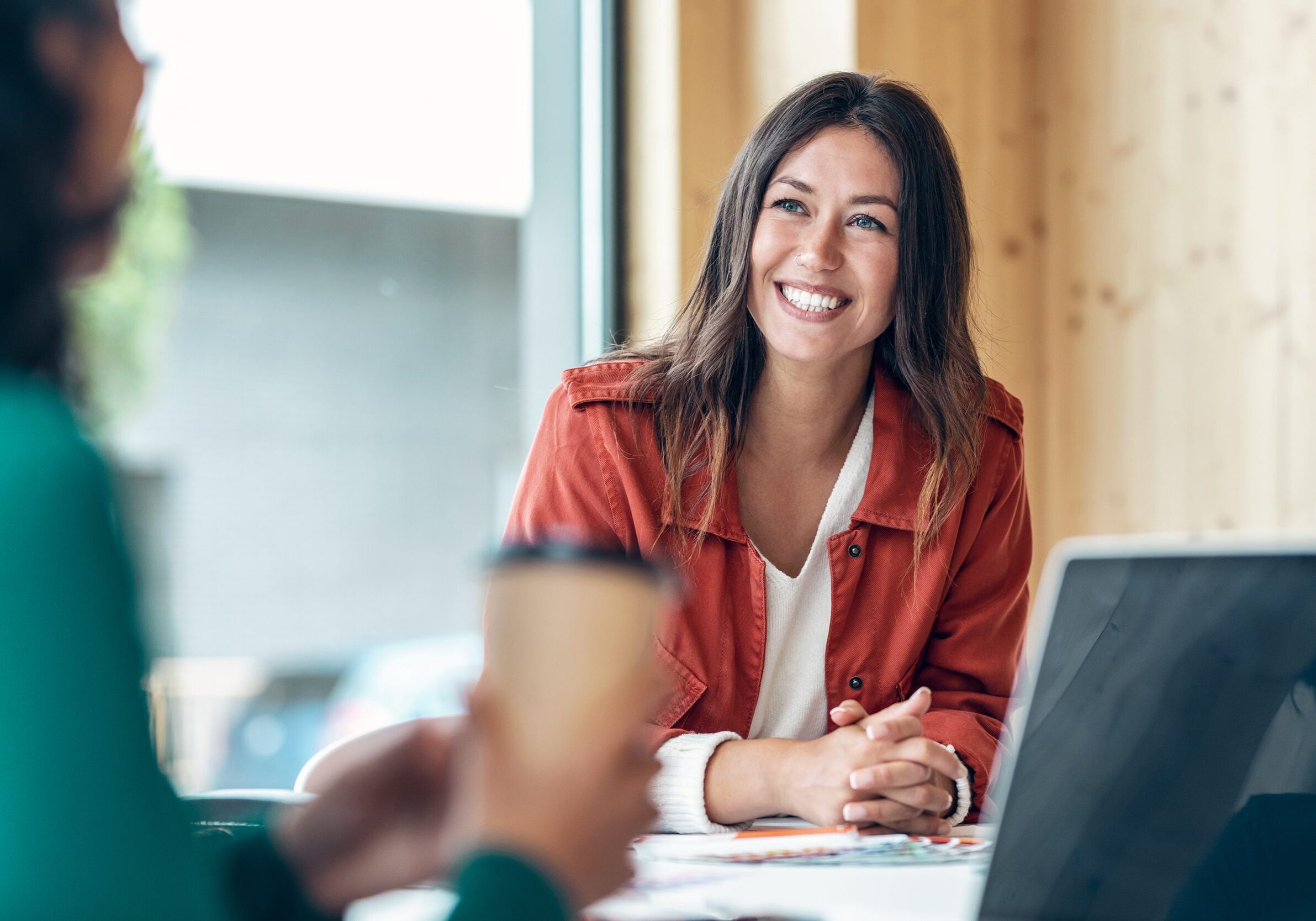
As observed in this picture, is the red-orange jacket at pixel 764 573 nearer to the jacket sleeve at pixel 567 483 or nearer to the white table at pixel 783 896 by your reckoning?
the jacket sleeve at pixel 567 483

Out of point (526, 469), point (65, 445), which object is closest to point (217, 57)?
point (526, 469)

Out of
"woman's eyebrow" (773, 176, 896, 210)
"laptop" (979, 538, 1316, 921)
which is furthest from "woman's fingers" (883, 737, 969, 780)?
"woman's eyebrow" (773, 176, 896, 210)

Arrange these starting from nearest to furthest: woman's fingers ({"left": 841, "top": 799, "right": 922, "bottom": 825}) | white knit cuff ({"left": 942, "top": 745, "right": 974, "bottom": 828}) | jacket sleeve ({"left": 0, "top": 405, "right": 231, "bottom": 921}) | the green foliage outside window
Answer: jacket sleeve ({"left": 0, "top": 405, "right": 231, "bottom": 921}) → woman's fingers ({"left": 841, "top": 799, "right": 922, "bottom": 825}) → white knit cuff ({"left": 942, "top": 745, "right": 974, "bottom": 828}) → the green foliage outside window

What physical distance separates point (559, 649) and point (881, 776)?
706 mm

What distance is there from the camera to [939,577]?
1.50m

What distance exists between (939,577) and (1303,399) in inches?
52.0

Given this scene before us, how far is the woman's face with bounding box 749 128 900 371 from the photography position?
157 centimetres

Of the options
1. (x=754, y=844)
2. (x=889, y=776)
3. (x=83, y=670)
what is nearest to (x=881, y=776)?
(x=889, y=776)

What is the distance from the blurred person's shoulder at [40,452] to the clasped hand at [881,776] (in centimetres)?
80

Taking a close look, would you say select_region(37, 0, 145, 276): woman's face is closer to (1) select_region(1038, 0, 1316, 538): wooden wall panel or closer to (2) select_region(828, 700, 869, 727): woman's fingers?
(2) select_region(828, 700, 869, 727): woman's fingers

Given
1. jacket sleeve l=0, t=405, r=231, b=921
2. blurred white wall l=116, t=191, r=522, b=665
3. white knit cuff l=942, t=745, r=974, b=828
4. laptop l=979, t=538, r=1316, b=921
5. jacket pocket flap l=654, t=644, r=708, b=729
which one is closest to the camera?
jacket sleeve l=0, t=405, r=231, b=921

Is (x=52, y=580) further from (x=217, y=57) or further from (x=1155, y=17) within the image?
(x=1155, y=17)

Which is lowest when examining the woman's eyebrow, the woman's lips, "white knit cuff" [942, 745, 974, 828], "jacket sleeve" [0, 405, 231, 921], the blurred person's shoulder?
"white knit cuff" [942, 745, 974, 828]

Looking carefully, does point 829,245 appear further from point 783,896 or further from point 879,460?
point 783,896
